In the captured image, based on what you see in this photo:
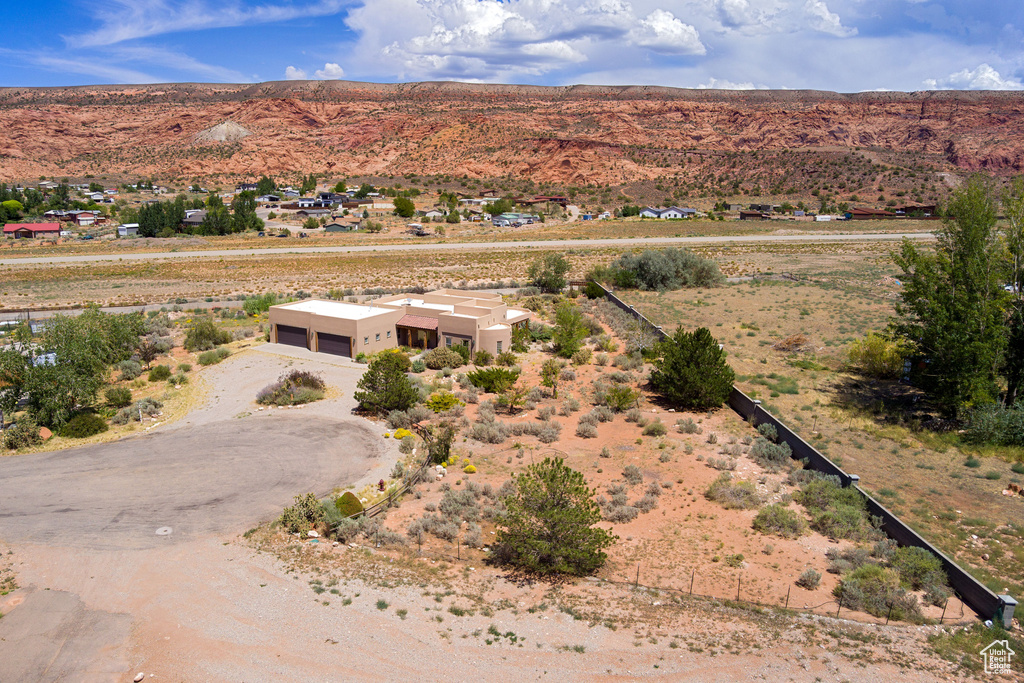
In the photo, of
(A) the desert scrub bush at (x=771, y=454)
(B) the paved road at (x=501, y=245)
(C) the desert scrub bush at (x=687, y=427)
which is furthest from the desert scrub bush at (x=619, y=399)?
(B) the paved road at (x=501, y=245)

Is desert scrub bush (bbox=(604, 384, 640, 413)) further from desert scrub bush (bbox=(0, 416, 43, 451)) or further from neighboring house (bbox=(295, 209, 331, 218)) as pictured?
neighboring house (bbox=(295, 209, 331, 218))

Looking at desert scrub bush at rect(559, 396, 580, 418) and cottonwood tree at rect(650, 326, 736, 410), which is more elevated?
cottonwood tree at rect(650, 326, 736, 410)

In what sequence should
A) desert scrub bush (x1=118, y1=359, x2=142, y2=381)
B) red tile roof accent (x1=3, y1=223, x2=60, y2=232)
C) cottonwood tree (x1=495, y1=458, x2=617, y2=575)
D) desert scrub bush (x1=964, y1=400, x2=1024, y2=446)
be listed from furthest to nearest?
1. red tile roof accent (x1=3, y1=223, x2=60, y2=232)
2. desert scrub bush (x1=118, y1=359, x2=142, y2=381)
3. desert scrub bush (x1=964, y1=400, x2=1024, y2=446)
4. cottonwood tree (x1=495, y1=458, x2=617, y2=575)

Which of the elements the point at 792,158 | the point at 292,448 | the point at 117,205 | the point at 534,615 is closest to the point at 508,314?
the point at 292,448

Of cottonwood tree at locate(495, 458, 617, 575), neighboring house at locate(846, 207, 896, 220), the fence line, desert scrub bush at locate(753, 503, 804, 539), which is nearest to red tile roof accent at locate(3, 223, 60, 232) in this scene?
the fence line

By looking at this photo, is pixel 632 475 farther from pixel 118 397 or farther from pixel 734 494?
pixel 118 397

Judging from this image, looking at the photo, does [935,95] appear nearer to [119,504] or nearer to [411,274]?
[411,274]

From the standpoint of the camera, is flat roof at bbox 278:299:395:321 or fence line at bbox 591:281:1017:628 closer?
fence line at bbox 591:281:1017:628
